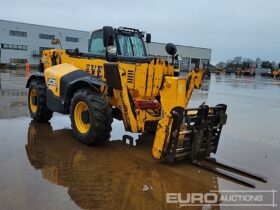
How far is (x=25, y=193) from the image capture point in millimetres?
4438

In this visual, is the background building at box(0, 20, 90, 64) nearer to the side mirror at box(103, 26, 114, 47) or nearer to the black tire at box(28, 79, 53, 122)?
the black tire at box(28, 79, 53, 122)

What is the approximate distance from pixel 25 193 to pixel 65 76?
12.0 feet

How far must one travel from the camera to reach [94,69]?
7453 millimetres

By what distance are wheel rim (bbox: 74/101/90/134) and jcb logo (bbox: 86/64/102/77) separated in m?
0.81

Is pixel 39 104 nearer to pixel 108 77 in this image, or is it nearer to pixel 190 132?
pixel 108 77

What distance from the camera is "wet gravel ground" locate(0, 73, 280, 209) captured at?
439cm

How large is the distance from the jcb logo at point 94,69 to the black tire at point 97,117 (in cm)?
65

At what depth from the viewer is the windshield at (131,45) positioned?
7.46 meters

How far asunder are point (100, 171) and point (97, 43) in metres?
3.59

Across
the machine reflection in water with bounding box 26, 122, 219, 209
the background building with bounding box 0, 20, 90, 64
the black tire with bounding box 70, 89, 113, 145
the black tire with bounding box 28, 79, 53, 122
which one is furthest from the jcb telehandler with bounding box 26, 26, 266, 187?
the background building with bounding box 0, 20, 90, 64

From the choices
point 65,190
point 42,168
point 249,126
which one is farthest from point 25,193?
point 249,126

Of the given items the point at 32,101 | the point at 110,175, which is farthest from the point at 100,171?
the point at 32,101

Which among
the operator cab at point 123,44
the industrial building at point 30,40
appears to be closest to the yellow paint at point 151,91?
the operator cab at point 123,44

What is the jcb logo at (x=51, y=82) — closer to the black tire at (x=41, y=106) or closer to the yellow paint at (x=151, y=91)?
the black tire at (x=41, y=106)
